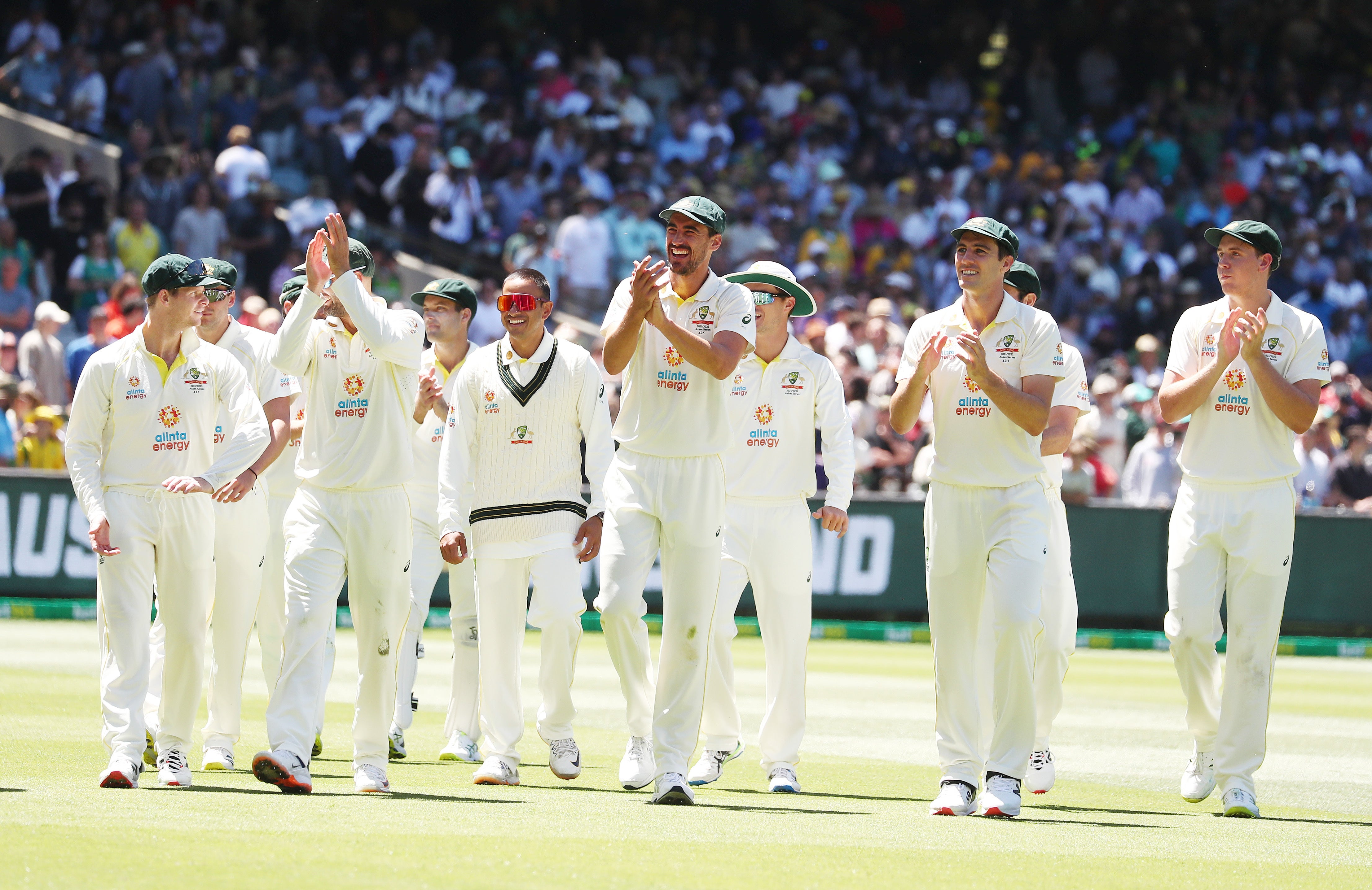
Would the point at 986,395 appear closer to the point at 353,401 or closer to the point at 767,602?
the point at 767,602

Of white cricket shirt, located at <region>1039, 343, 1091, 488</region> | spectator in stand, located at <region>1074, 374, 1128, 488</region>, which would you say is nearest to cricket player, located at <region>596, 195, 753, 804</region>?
white cricket shirt, located at <region>1039, 343, 1091, 488</region>

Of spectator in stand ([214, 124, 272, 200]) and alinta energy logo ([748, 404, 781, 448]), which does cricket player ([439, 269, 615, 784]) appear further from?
spectator in stand ([214, 124, 272, 200])

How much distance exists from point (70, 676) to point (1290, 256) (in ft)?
64.3

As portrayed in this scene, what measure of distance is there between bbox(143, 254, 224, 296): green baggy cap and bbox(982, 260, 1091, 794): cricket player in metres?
3.88

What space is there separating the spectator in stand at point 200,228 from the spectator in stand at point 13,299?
1.74m

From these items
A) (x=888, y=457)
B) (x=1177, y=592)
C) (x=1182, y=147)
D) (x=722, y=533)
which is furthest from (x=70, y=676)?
(x=1182, y=147)

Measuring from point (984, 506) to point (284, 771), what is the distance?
3311mm

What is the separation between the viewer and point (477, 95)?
25.0 metres

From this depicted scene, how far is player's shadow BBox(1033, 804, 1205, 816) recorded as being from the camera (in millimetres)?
8320

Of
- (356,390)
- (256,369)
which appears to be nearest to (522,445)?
(356,390)

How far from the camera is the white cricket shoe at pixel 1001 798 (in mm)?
7914

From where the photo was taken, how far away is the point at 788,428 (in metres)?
9.53

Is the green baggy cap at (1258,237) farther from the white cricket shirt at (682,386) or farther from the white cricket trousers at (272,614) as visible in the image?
the white cricket trousers at (272,614)

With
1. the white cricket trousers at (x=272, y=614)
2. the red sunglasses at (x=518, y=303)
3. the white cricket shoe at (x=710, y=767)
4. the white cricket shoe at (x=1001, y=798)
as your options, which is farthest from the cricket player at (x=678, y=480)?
the white cricket trousers at (x=272, y=614)
